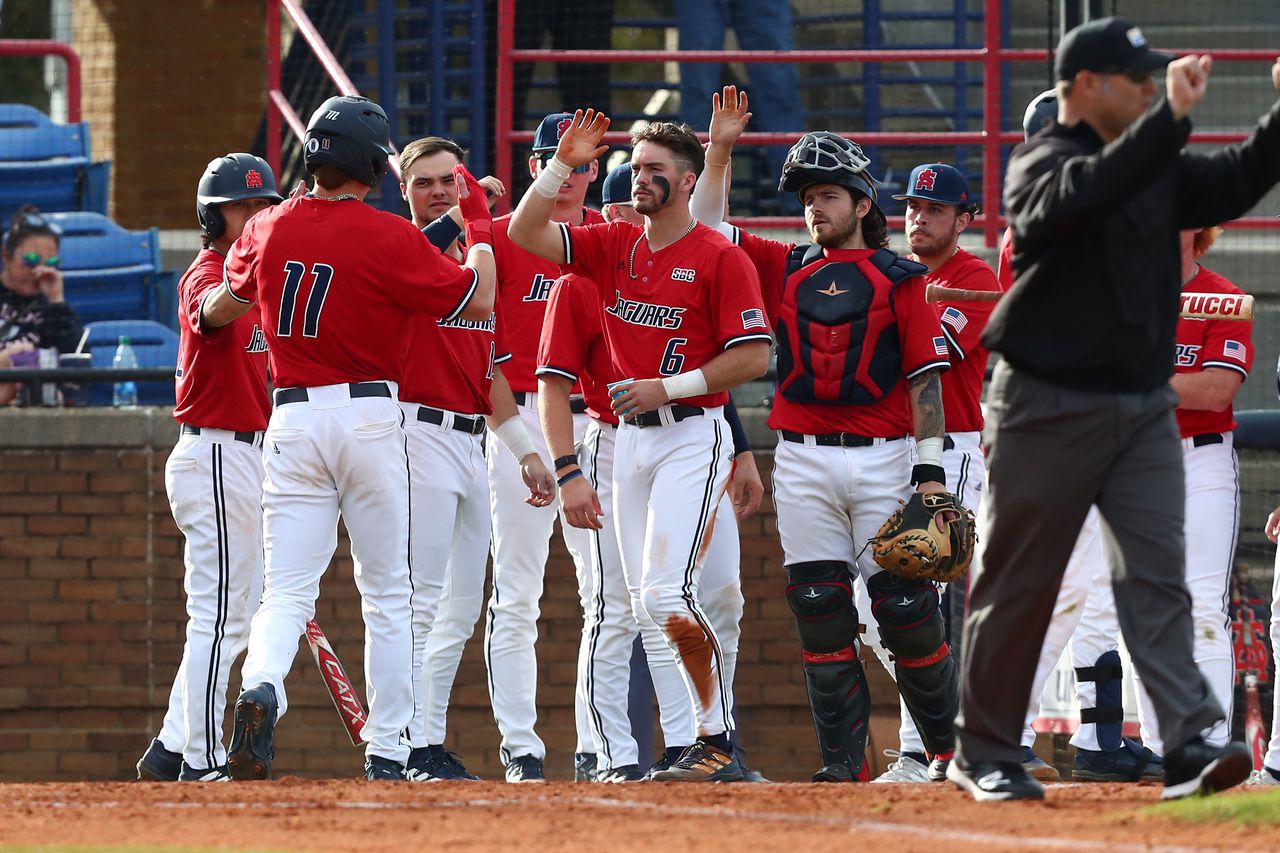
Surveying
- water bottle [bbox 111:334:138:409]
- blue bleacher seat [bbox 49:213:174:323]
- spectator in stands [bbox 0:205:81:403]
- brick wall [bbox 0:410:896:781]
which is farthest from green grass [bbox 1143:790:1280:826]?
blue bleacher seat [bbox 49:213:174:323]

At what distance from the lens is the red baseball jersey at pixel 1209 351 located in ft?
22.2

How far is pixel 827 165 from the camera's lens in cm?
643

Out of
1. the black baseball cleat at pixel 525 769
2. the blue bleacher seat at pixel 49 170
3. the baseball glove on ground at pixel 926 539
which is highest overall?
the blue bleacher seat at pixel 49 170

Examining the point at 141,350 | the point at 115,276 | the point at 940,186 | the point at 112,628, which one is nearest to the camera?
the point at 940,186

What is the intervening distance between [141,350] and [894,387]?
4.85 metres

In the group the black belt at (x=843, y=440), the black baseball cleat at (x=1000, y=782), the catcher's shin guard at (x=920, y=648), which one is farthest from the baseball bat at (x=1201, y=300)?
the black baseball cleat at (x=1000, y=782)

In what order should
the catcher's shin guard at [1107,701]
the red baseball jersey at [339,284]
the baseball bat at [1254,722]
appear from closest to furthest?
the red baseball jersey at [339,284], the catcher's shin guard at [1107,701], the baseball bat at [1254,722]

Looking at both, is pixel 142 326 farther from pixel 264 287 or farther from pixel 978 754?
pixel 978 754

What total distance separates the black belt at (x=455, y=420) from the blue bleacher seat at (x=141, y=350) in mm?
3327

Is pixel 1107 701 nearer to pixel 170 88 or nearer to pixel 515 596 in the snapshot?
pixel 515 596

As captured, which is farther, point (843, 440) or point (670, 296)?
point (843, 440)

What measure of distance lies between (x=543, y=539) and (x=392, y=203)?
4.80 meters

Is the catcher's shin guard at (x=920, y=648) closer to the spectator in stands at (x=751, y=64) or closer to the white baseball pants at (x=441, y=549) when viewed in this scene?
the white baseball pants at (x=441, y=549)

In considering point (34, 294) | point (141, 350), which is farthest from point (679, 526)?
point (34, 294)
